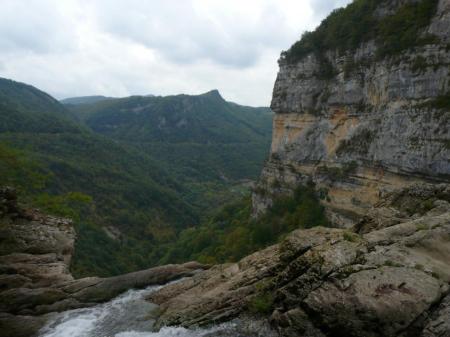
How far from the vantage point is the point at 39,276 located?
767 inches

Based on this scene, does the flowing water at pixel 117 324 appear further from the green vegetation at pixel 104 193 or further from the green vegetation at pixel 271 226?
the green vegetation at pixel 271 226

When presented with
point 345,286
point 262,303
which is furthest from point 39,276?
point 345,286

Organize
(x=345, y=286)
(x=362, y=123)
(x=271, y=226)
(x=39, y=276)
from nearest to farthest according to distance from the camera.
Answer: (x=345, y=286), (x=39, y=276), (x=362, y=123), (x=271, y=226)

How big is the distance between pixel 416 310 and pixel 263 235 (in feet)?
153

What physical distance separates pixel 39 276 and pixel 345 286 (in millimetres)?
14911

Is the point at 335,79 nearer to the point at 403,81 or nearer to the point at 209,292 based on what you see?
the point at 403,81

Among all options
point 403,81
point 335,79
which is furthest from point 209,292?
point 335,79

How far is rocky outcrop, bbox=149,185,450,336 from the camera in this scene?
10484 mm

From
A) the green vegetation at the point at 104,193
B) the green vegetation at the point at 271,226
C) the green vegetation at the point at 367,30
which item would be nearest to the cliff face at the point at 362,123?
the green vegetation at the point at 367,30

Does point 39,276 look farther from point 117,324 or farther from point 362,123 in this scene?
point 362,123

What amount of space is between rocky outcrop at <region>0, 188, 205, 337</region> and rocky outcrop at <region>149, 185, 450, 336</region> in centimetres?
430

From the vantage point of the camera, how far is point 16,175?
3020 cm

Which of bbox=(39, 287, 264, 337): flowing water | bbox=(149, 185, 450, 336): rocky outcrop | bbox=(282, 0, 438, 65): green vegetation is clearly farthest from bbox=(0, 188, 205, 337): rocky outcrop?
bbox=(282, 0, 438, 65): green vegetation

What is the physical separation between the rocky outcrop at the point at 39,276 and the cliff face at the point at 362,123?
949 inches
